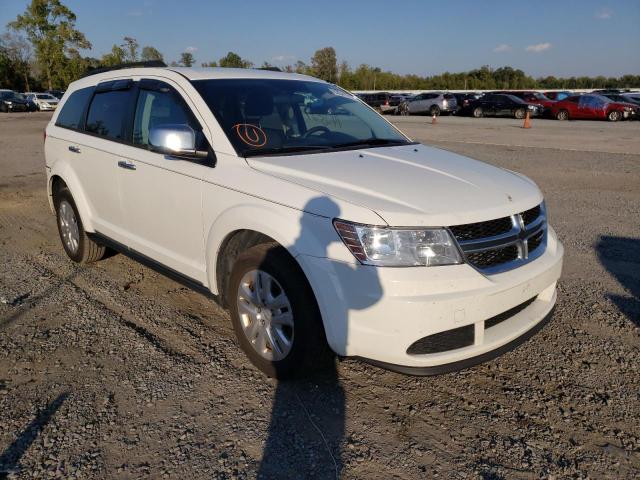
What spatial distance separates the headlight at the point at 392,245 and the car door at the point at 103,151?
252cm

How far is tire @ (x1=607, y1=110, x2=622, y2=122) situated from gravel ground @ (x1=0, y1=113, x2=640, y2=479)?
25.9 metres

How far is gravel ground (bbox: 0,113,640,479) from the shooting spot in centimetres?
260

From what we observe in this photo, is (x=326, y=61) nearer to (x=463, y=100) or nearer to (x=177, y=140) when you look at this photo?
(x=463, y=100)

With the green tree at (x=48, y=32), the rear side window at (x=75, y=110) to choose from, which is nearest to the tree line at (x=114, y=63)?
the green tree at (x=48, y=32)

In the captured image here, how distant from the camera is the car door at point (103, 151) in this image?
14.5 feet

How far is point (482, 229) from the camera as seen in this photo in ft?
9.37

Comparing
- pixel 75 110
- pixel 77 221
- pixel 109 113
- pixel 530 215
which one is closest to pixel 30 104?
pixel 75 110

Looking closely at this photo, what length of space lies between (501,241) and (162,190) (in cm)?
232

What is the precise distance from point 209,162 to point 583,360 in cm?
273

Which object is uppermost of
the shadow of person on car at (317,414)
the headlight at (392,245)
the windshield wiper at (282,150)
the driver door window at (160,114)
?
the driver door window at (160,114)

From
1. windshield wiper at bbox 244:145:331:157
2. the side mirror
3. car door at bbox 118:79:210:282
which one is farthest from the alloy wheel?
the side mirror

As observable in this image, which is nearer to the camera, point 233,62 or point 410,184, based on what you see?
point 410,184

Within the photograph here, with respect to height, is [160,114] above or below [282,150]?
above

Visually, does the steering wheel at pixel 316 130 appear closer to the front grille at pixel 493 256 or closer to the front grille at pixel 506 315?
the front grille at pixel 493 256
